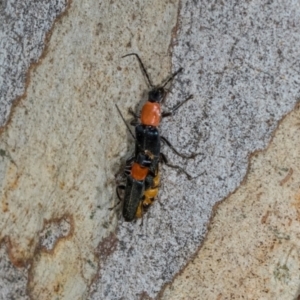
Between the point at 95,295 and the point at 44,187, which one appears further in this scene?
the point at 44,187

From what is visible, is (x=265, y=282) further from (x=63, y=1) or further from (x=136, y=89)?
(x=63, y=1)

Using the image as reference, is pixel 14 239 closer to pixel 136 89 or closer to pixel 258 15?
pixel 136 89

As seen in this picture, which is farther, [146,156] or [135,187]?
[135,187]

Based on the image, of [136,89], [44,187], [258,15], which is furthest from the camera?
[44,187]

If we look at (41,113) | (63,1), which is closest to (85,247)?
(41,113)

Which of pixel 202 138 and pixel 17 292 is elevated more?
pixel 202 138

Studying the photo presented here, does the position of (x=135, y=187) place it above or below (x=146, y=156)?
below

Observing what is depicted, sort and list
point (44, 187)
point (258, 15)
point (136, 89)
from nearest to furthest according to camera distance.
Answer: point (258, 15) → point (136, 89) → point (44, 187)

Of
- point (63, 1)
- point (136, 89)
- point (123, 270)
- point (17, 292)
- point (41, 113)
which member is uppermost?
point (63, 1)

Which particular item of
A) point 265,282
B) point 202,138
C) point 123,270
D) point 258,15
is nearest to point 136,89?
point 202,138
